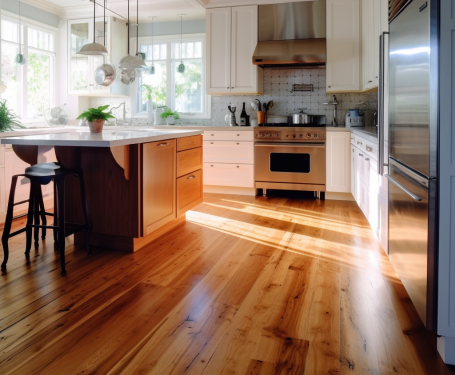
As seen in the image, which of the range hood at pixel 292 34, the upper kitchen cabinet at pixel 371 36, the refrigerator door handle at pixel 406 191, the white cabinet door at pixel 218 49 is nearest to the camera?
the refrigerator door handle at pixel 406 191

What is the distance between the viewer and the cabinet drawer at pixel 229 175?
5746mm

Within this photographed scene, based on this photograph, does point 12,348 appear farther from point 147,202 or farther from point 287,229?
point 287,229

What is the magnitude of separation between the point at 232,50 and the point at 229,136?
1.14 m

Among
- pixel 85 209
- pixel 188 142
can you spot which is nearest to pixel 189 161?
pixel 188 142

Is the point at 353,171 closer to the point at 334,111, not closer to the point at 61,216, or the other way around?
the point at 334,111

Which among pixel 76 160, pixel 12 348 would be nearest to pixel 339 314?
pixel 12 348

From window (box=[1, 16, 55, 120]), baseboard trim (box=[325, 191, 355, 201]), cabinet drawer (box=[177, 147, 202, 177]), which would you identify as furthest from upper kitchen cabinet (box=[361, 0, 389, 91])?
window (box=[1, 16, 55, 120])

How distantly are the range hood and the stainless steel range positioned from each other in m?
0.86

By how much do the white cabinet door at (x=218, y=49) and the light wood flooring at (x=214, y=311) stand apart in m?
2.88

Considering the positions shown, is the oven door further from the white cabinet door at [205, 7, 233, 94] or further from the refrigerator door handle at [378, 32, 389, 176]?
the refrigerator door handle at [378, 32, 389, 176]

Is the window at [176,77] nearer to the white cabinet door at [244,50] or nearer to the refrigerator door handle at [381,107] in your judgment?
the white cabinet door at [244,50]

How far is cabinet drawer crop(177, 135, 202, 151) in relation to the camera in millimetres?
3898

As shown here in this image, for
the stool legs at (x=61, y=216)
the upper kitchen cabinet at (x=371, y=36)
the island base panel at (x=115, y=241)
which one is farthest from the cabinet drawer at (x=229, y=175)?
the stool legs at (x=61, y=216)

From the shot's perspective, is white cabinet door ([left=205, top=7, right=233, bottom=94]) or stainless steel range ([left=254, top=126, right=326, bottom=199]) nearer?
stainless steel range ([left=254, top=126, right=326, bottom=199])
